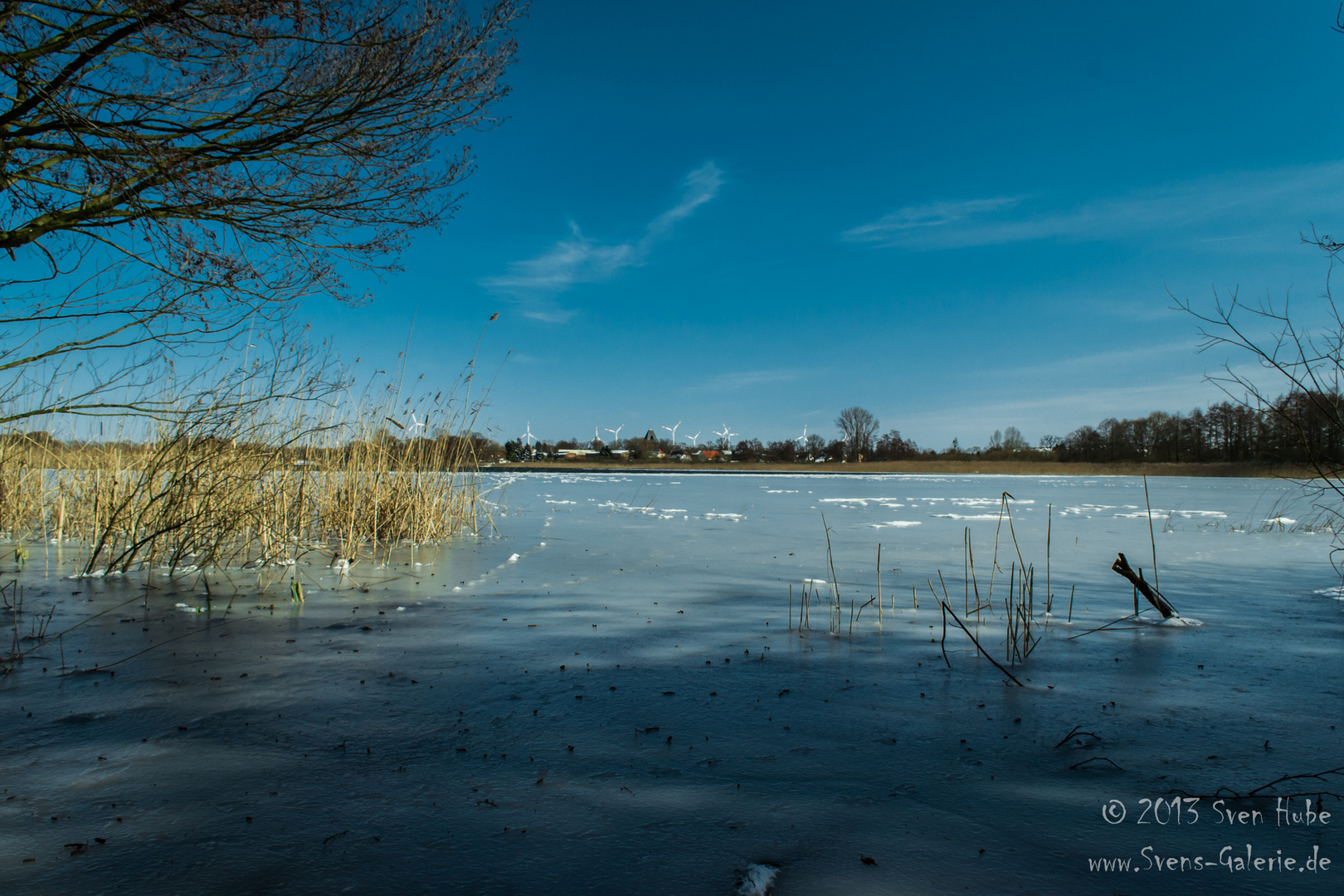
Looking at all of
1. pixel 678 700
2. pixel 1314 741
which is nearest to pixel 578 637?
pixel 678 700

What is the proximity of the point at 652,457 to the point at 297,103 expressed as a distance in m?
54.4

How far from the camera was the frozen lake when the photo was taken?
4.40 ft

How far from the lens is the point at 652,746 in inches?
74.7

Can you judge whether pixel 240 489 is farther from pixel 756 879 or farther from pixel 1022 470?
pixel 1022 470

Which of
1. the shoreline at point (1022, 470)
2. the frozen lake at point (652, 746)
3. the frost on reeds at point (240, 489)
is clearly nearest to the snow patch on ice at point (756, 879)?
the frozen lake at point (652, 746)

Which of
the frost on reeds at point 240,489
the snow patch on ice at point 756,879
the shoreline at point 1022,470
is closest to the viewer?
the snow patch on ice at point 756,879

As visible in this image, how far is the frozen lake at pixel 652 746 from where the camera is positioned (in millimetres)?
1340

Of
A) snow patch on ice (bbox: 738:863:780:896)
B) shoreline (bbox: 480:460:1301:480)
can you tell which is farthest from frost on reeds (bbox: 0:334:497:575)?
shoreline (bbox: 480:460:1301:480)

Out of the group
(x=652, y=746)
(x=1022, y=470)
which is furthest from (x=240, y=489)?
(x=1022, y=470)

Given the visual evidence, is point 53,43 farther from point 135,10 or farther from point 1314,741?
point 1314,741

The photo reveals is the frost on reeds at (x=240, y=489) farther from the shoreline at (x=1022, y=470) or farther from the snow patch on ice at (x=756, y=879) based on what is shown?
the shoreline at (x=1022, y=470)

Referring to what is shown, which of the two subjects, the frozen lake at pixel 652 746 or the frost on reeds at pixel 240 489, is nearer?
the frozen lake at pixel 652 746

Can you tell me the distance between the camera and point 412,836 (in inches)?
55.6

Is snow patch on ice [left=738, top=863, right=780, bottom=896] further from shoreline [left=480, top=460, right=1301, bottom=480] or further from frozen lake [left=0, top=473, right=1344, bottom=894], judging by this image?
shoreline [left=480, top=460, right=1301, bottom=480]
